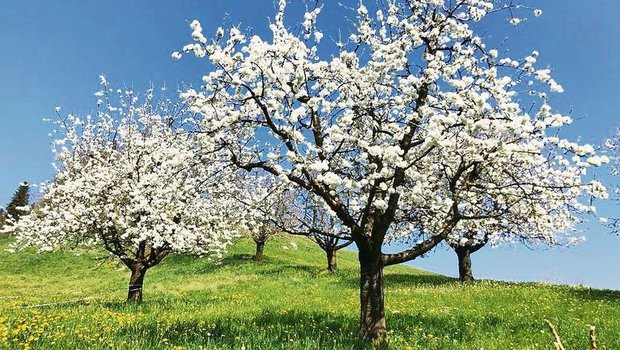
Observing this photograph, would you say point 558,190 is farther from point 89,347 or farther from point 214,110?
point 89,347

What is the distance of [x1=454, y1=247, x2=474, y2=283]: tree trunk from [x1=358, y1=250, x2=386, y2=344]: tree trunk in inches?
827

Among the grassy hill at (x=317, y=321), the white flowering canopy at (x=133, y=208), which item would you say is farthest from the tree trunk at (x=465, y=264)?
the white flowering canopy at (x=133, y=208)

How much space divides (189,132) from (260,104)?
191 cm

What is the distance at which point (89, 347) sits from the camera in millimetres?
8867

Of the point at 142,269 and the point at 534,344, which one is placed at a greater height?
the point at 142,269

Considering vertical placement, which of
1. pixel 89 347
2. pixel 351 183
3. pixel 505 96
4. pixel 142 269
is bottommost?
pixel 89 347

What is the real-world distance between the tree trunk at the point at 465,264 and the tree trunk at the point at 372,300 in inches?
827

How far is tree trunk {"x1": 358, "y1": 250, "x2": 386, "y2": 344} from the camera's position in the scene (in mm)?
10844

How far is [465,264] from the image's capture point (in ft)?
100

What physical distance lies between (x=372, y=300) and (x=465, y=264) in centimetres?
2134

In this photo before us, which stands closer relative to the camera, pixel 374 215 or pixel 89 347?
pixel 89 347

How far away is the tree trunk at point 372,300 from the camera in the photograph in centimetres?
1084

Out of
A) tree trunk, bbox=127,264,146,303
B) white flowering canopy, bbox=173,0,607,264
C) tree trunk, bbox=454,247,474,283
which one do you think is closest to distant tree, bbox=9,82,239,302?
tree trunk, bbox=127,264,146,303

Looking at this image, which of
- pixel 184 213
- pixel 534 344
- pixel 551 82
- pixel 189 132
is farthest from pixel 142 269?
pixel 551 82
